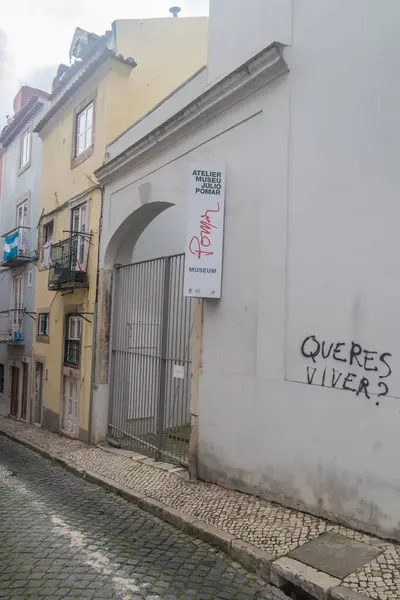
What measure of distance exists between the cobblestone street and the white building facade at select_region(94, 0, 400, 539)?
1.26m

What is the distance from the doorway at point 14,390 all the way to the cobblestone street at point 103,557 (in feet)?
36.0

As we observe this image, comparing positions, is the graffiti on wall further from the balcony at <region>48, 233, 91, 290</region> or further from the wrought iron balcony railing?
the wrought iron balcony railing

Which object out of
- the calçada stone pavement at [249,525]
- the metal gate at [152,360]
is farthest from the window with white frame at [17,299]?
the calçada stone pavement at [249,525]

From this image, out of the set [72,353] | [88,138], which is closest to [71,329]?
[72,353]

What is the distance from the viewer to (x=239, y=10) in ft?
22.0

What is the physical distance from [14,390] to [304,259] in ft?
48.0

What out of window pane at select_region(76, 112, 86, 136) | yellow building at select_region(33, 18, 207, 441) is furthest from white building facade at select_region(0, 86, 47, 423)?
window pane at select_region(76, 112, 86, 136)

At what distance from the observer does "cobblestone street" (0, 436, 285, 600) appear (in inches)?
154

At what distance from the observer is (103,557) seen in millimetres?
4500

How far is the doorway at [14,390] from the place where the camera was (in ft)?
55.5

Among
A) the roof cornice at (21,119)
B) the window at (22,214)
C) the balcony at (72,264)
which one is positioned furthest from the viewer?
the window at (22,214)

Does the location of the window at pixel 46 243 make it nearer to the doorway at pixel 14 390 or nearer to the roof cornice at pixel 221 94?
the doorway at pixel 14 390

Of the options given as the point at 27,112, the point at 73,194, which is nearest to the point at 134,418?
the point at 73,194

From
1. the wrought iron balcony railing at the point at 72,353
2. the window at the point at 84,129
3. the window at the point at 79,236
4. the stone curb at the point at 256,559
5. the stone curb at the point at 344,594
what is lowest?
the stone curb at the point at 256,559
